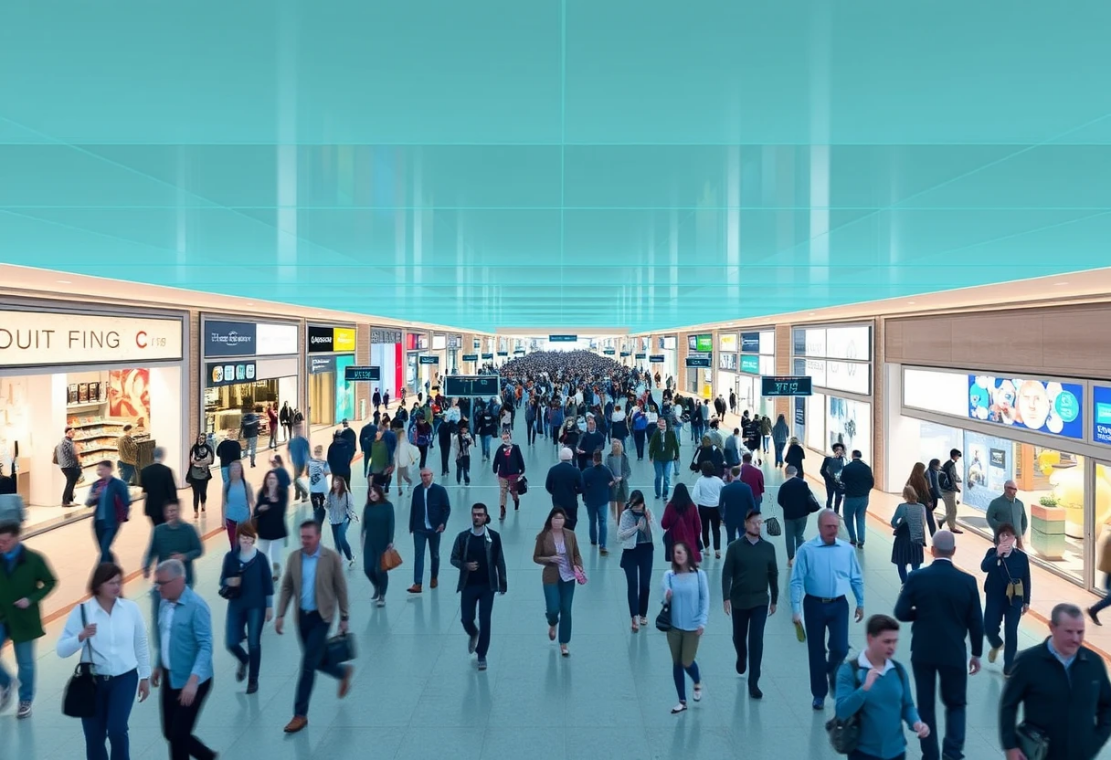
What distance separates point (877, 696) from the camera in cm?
341

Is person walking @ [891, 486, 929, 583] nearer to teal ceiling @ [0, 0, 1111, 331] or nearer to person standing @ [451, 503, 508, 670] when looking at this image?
teal ceiling @ [0, 0, 1111, 331]

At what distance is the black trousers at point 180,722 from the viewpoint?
13.7 ft

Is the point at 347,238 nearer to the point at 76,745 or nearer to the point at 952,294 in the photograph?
the point at 76,745

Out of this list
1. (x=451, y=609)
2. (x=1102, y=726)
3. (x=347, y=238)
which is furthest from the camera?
(x=451, y=609)

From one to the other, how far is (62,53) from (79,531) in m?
11.9

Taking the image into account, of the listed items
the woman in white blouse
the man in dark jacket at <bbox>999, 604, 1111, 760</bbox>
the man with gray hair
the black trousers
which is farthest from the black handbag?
the man in dark jacket at <bbox>999, 604, 1111, 760</bbox>

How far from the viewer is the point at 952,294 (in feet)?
35.7

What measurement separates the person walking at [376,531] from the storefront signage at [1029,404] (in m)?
9.30

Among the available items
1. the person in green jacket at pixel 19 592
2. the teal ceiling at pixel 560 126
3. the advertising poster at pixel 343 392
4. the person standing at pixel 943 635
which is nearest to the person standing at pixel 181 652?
the person in green jacket at pixel 19 592

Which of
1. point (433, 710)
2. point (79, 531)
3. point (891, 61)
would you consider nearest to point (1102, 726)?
point (891, 61)

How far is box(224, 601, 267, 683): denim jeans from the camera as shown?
5609mm

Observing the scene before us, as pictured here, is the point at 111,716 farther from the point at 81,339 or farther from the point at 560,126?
the point at 81,339

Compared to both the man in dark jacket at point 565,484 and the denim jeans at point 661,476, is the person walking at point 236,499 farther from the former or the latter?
the denim jeans at point 661,476

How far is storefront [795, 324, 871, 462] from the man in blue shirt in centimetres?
1223
